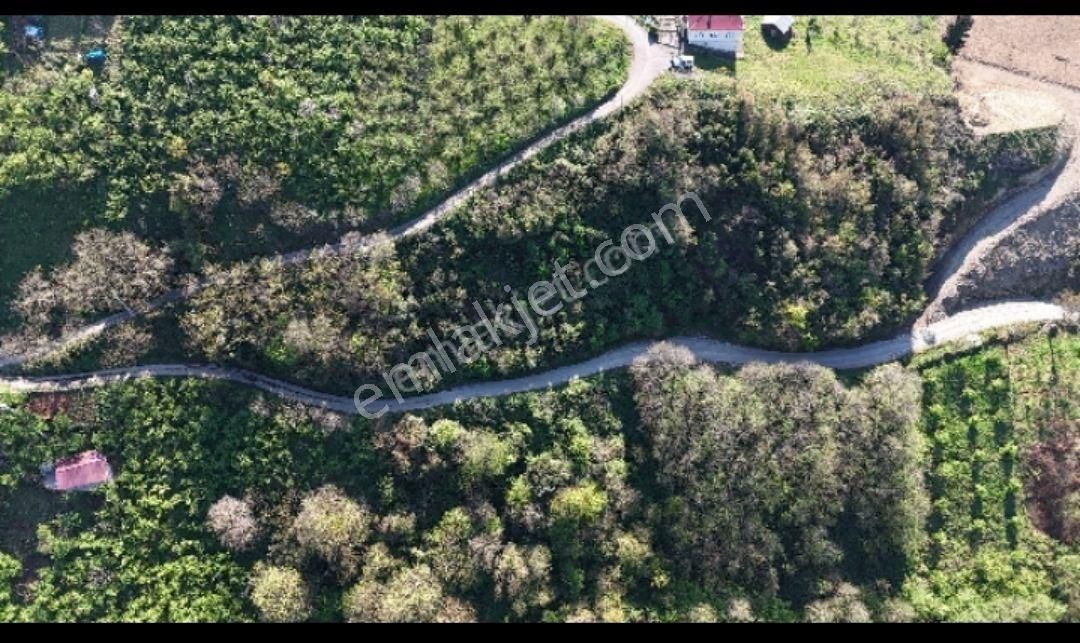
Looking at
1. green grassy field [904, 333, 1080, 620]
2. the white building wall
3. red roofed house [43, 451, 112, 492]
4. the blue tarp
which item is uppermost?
the blue tarp

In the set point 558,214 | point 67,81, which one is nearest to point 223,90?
point 67,81

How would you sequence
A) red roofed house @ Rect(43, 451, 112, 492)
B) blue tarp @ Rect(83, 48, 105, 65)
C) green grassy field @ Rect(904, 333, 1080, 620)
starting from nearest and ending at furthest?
red roofed house @ Rect(43, 451, 112, 492)
blue tarp @ Rect(83, 48, 105, 65)
green grassy field @ Rect(904, 333, 1080, 620)

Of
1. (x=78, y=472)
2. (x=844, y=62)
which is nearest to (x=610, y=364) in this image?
(x=844, y=62)

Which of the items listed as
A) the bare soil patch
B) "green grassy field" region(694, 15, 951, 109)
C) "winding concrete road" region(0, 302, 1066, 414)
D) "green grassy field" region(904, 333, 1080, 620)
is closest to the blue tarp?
"winding concrete road" region(0, 302, 1066, 414)

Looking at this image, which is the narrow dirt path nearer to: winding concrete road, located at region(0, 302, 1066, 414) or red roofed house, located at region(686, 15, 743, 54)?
winding concrete road, located at region(0, 302, 1066, 414)

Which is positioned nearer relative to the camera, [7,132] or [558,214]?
[7,132]

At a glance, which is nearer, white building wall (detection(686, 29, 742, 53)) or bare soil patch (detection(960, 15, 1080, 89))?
white building wall (detection(686, 29, 742, 53))

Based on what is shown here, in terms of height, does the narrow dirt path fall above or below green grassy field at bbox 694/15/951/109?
below

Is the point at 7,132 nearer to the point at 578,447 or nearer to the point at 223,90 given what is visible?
the point at 223,90
